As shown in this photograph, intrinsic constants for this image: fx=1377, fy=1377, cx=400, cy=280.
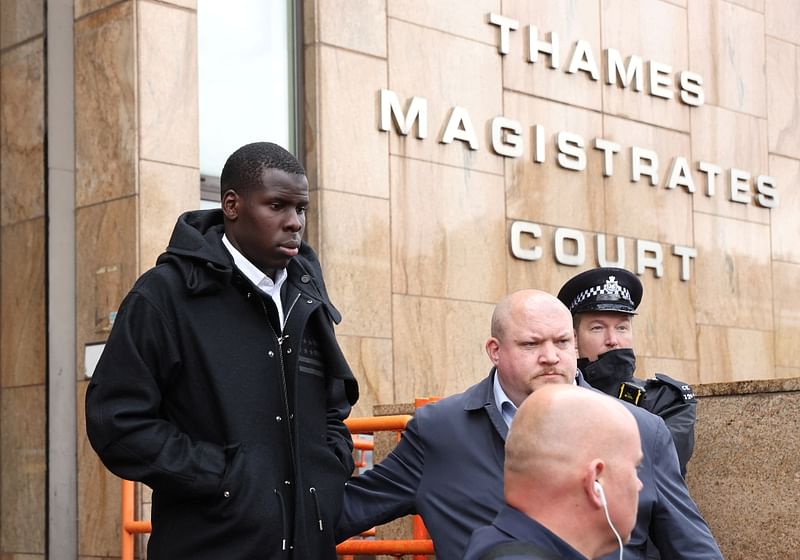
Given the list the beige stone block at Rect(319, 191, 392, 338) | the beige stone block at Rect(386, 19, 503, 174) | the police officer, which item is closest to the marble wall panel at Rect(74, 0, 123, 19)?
the beige stone block at Rect(319, 191, 392, 338)

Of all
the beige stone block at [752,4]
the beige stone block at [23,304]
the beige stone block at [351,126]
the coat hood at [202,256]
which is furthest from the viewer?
the beige stone block at [752,4]

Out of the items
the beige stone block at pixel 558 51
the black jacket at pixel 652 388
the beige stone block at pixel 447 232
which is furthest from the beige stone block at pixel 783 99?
the black jacket at pixel 652 388

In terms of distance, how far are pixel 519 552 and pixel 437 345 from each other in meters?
7.43

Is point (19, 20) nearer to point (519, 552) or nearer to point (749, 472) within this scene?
point (749, 472)

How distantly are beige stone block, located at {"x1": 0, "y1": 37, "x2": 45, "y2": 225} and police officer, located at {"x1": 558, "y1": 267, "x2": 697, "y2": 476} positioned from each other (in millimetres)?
4426

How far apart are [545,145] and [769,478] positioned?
5.60 m

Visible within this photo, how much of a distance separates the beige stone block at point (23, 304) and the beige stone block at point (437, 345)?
2.46m

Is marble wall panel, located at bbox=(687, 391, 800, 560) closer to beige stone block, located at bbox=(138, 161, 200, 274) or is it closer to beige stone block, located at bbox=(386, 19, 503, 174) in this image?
beige stone block, located at bbox=(138, 161, 200, 274)

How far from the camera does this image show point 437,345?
9.98 metres

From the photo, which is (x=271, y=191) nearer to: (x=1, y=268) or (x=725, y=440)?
(x=725, y=440)

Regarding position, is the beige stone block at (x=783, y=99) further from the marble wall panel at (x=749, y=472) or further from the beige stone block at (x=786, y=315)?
the marble wall panel at (x=749, y=472)

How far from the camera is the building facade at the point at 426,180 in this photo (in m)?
8.54

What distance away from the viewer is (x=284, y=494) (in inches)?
156

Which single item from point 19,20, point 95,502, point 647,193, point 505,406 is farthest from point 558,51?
point 505,406
